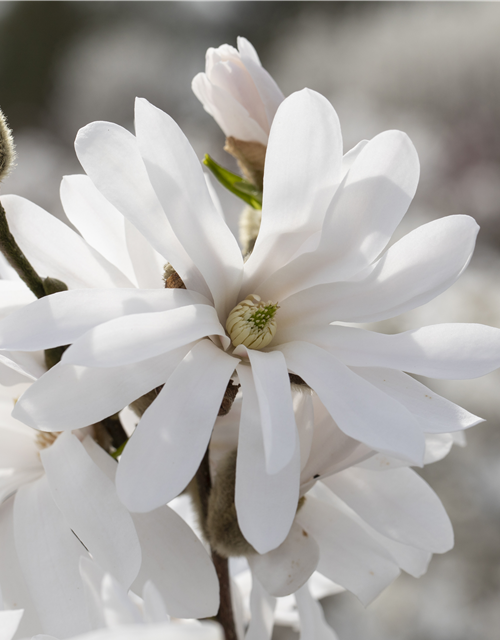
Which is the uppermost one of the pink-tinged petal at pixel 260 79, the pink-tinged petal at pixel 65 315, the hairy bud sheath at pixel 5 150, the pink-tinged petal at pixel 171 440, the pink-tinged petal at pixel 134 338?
the hairy bud sheath at pixel 5 150

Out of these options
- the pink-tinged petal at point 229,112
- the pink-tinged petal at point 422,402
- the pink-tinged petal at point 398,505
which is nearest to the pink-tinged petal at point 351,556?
the pink-tinged petal at point 398,505

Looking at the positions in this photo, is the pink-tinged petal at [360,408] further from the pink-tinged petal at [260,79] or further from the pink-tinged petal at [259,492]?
the pink-tinged petal at [260,79]

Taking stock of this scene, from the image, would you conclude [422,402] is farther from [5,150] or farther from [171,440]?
[5,150]

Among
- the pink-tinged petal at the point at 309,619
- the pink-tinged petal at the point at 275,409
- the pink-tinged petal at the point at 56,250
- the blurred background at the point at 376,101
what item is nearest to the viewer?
the pink-tinged petal at the point at 275,409

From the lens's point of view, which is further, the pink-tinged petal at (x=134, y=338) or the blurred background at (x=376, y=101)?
the blurred background at (x=376, y=101)

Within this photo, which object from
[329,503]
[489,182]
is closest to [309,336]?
[329,503]

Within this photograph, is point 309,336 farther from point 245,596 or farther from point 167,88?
point 167,88

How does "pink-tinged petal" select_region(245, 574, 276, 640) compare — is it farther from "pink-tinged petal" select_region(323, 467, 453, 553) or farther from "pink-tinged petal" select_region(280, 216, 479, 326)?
"pink-tinged petal" select_region(280, 216, 479, 326)
